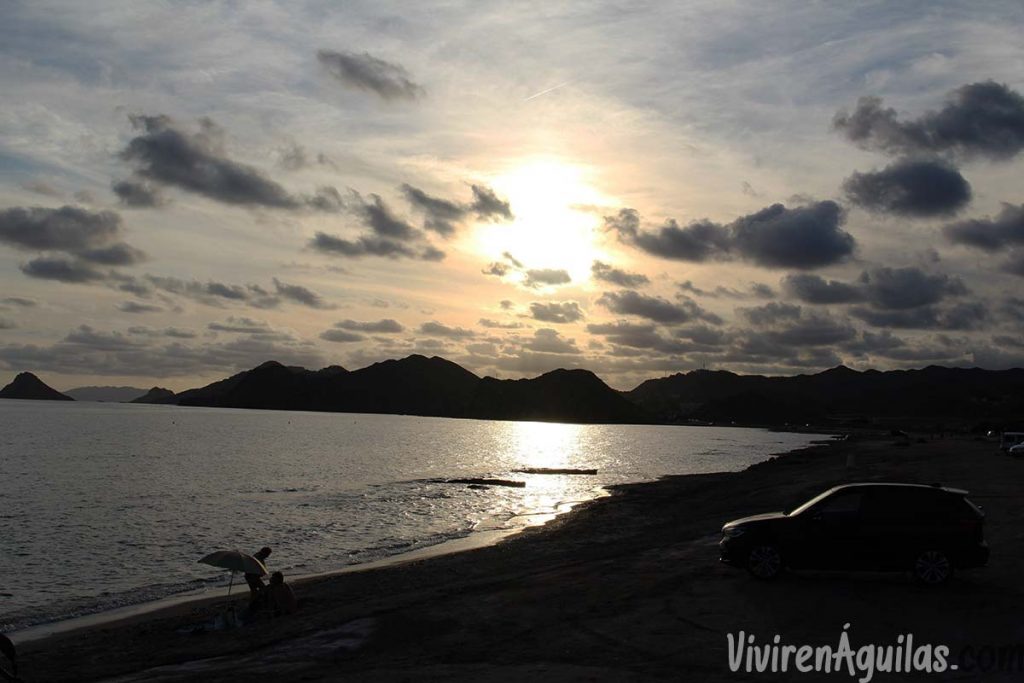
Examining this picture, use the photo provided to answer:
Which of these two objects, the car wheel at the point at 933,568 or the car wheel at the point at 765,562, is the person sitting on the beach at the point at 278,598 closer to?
the car wheel at the point at 765,562

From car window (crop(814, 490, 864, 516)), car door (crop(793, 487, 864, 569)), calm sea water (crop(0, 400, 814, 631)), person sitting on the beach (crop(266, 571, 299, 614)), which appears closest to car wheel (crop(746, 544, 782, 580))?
car door (crop(793, 487, 864, 569))

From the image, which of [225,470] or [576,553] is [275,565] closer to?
[576,553]

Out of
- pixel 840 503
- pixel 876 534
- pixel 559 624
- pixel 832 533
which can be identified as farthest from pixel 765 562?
pixel 559 624

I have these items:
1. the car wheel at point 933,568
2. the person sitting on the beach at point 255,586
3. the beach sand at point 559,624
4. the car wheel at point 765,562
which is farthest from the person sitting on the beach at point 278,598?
the car wheel at point 933,568

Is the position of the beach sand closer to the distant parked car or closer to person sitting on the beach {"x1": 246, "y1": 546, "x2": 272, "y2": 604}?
the distant parked car

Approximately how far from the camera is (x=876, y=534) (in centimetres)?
1764

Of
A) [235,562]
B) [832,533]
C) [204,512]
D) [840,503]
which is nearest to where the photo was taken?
[832,533]

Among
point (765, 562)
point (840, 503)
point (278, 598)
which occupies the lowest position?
point (278, 598)

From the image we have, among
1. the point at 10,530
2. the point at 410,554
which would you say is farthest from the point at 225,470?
the point at 410,554

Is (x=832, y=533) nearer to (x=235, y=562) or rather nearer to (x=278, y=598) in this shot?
(x=278, y=598)

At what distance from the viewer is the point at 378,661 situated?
14320 mm

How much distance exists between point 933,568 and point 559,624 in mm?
8307

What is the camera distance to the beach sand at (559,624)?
13.5 m

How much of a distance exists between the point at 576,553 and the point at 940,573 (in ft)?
45.9
